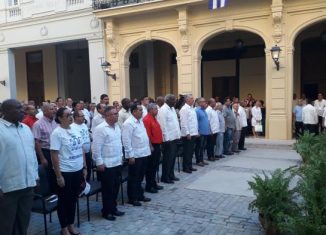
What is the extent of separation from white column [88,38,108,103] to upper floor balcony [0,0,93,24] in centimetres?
153

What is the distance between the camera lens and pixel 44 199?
15.5 feet

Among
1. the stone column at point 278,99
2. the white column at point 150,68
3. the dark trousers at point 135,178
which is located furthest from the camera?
the white column at point 150,68

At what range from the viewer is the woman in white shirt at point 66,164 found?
4.63 meters

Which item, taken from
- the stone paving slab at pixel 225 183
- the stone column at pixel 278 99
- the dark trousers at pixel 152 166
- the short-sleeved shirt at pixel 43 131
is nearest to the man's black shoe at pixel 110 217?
the dark trousers at pixel 152 166

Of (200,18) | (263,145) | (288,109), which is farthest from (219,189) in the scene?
(200,18)

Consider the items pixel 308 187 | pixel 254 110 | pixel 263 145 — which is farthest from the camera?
pixel 254 110

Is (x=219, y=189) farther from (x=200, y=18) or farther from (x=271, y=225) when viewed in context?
(x=200, y=18)

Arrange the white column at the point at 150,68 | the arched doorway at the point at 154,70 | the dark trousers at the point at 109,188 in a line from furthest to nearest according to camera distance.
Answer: the arched doorway at the point at 154,70 → the white column at the point at 150,68 → the dark trousers at the point at 109,188

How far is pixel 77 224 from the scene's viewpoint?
538 centimetres

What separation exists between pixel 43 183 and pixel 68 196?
1.60 ft

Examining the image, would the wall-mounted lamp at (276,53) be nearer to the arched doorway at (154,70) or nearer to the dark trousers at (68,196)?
the arched doorway at (154,70)

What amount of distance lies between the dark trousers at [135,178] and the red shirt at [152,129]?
71 cm

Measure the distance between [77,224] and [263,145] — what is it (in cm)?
827

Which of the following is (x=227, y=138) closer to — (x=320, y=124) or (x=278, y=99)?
(x=278, y=99)
